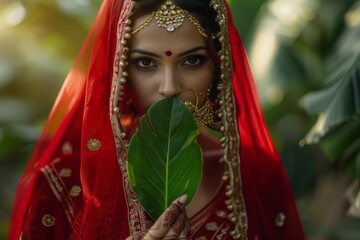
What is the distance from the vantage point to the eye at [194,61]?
4.52ft

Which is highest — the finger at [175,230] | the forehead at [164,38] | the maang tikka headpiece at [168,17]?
the maang tikka headpiece at [168,17]

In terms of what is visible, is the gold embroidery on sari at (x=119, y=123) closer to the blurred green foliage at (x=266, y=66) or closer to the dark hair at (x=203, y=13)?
the dark hair at (x=203, y=13)

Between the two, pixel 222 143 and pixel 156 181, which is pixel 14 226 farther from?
pixel 222 143

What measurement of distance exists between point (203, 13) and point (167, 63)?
15cm

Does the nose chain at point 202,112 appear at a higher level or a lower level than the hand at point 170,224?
higher

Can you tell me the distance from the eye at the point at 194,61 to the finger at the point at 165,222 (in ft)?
1.03

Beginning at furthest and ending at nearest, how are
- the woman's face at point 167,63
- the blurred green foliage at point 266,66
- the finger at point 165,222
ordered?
1. the blurred green foliage at point 266,66
2. the woman's face at point 167,63
3. the finger at point 165,222

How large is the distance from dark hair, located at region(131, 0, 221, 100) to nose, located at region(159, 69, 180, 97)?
12 centimetres

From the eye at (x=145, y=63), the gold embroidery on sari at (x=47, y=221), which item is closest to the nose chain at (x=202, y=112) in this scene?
the eye at (x=145, y=63)

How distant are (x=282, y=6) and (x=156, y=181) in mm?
1758

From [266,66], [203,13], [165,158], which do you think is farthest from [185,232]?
[266,66]

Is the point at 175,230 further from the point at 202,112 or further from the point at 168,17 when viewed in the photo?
the point at 168,17

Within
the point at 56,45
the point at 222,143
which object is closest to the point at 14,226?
the point at 222,143

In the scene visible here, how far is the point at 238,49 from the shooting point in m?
1.52
